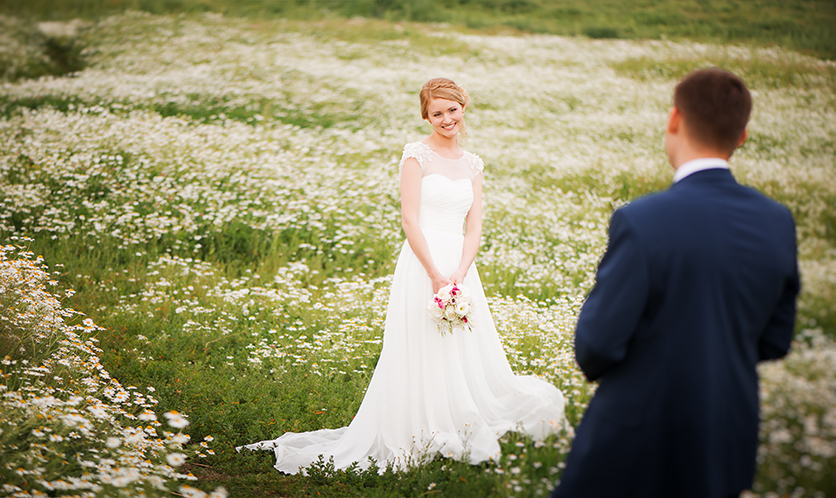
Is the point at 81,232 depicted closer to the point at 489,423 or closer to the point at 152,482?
the point at 152,482

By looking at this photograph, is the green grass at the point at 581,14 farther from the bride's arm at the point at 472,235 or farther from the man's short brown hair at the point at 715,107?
the man's short brown hair at the point at 715,107

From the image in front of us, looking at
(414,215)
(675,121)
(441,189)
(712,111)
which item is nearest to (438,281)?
(414,215)

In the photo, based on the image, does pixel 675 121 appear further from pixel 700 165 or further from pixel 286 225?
pixel 286 225

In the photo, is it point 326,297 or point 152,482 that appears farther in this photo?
point 326,297

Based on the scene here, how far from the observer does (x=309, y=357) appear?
6.90 metres

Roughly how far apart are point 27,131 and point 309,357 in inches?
402

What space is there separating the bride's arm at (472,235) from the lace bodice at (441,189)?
8 centimetres

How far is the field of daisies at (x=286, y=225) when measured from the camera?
4.24 meters

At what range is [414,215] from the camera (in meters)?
4.82

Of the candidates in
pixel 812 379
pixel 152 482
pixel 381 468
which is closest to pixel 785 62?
pixel 812 379

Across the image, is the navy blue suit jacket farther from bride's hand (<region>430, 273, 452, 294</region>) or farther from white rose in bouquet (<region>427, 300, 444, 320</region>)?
bride's hand (<region>430, 273, 452, 294</region>)

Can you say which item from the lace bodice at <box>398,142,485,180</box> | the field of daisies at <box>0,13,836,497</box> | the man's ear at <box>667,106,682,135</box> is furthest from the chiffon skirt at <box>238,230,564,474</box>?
the man's ear at <box>667,106,682,135</box>

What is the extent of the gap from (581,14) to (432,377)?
16.1 m

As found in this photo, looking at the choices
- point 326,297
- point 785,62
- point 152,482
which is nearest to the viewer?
point 152,482
